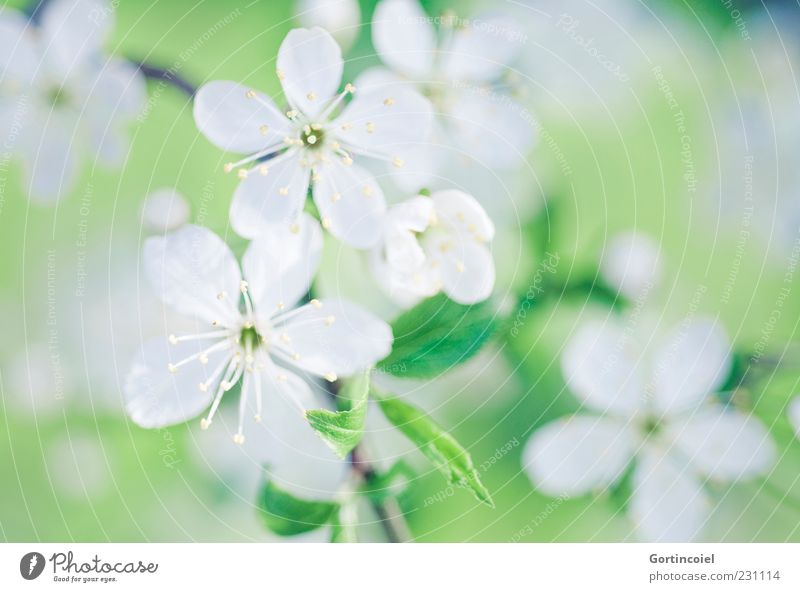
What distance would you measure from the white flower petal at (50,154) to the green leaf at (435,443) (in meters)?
0.40

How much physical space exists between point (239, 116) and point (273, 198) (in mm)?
86

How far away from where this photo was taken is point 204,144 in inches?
28.6

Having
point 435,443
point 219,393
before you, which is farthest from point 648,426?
point 219,393

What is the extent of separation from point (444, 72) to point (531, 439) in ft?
1.23

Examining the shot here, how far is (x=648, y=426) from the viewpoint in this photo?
2.48ft

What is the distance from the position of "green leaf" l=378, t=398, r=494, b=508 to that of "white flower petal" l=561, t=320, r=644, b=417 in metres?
0.13

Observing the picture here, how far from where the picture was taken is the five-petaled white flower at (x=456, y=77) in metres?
0.72

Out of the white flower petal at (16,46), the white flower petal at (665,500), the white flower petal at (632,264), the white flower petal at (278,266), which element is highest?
the white flower petal at (16,46)

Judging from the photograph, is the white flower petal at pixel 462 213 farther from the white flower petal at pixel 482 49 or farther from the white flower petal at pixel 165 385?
the white flower petal at pixel 165 385

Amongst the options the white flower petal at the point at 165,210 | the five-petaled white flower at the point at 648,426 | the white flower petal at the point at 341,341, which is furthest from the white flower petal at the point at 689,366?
the white flower petal at the point at 165,210

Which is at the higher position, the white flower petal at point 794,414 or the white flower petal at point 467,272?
the white flower petal at point 467,272

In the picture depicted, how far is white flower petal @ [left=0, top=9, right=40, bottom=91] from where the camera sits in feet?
2.38
